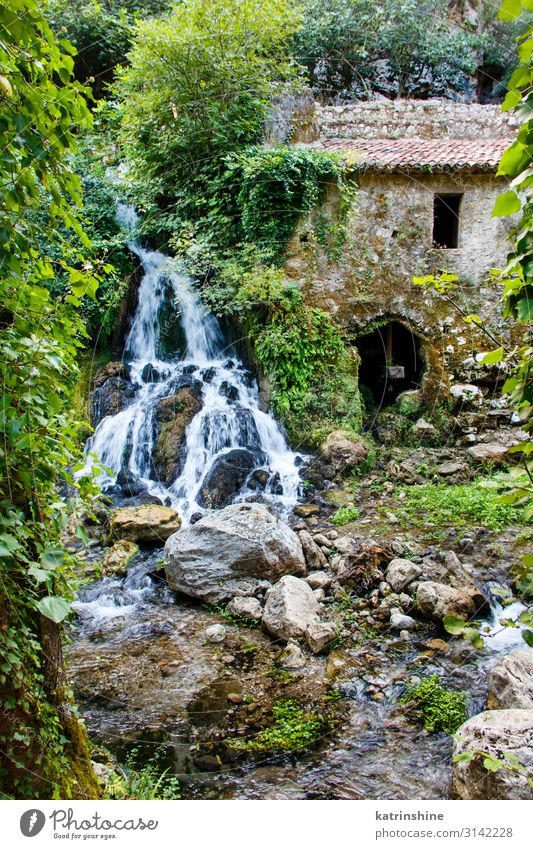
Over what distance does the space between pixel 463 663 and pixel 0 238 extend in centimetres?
452

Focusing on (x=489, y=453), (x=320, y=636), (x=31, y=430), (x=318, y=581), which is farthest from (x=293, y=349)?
(x=31, y=430)

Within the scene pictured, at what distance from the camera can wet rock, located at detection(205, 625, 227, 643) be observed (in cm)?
487

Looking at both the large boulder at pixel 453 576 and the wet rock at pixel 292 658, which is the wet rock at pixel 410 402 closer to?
the large boulder at pixel 453 576

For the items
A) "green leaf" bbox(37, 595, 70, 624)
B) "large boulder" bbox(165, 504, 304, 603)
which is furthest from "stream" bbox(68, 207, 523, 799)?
"green leaf" bbox(37, 595, 70, 624)

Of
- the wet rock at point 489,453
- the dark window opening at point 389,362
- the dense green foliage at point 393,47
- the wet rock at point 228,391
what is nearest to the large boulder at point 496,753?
the wet rock at point 489,453

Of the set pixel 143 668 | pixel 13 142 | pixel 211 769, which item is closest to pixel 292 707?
pixel 211 769

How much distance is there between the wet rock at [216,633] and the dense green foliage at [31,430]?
2.74 m

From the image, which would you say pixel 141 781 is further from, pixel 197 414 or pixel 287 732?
pixel 197 414

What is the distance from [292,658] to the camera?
443 centimetres

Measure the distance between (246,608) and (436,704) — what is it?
2063 mm

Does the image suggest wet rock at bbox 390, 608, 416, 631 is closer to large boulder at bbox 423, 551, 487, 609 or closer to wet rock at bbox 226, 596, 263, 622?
large boulder at bbox 423, 551, 487, 609

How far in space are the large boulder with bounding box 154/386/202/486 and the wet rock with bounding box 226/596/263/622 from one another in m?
3.46

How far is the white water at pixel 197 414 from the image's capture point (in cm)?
845
